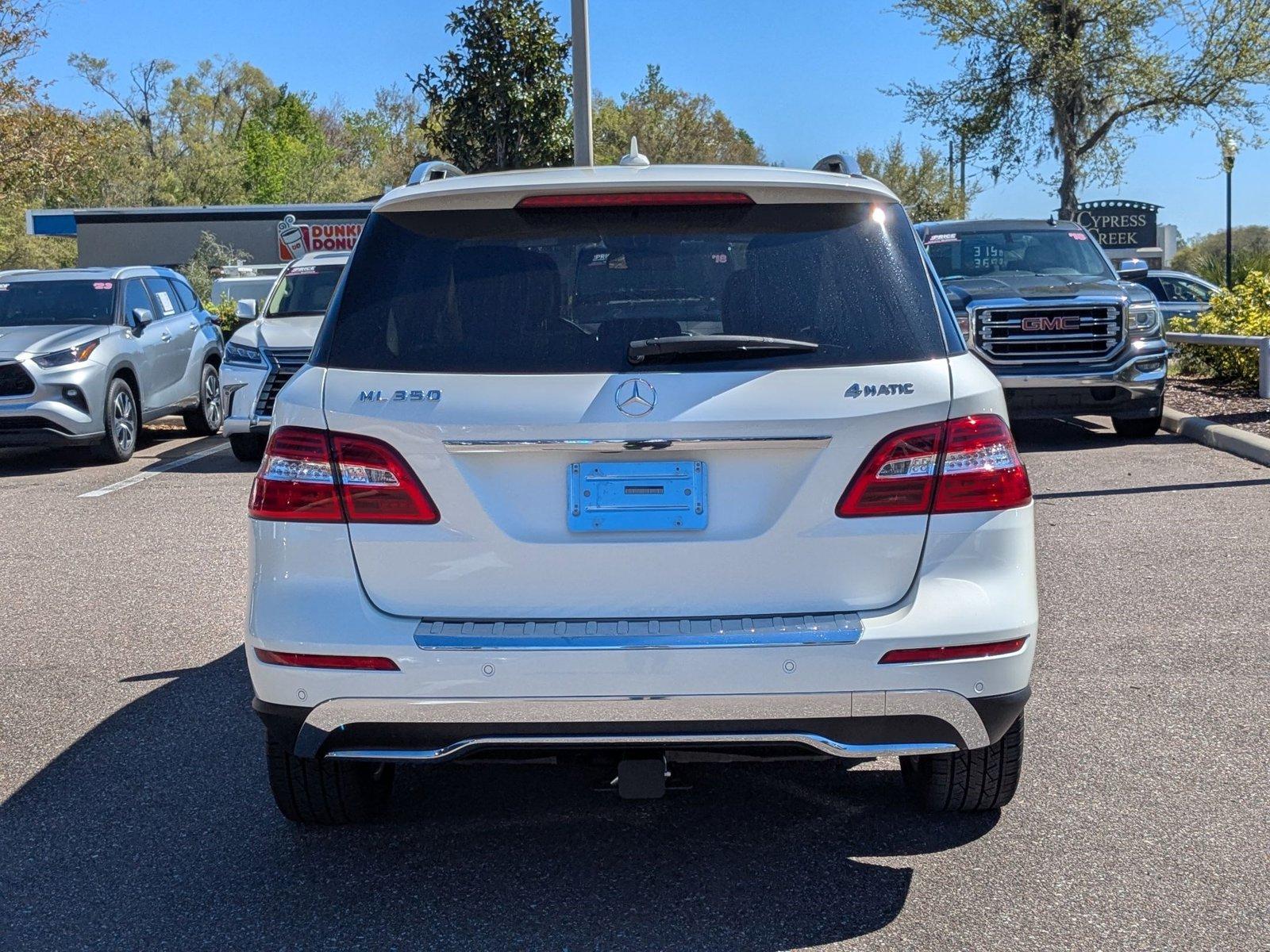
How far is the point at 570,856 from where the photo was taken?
396 centimetres

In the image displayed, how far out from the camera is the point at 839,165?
4605mm

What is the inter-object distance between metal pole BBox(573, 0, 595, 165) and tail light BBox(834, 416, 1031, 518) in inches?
570

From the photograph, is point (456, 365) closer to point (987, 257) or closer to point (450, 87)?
point (987, 257)

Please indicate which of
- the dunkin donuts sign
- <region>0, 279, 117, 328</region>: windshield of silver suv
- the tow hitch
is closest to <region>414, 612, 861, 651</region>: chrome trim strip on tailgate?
the tow hitch

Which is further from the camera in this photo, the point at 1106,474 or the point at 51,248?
the point at 51,248

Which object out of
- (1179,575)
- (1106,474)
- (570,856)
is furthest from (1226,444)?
(570,856)

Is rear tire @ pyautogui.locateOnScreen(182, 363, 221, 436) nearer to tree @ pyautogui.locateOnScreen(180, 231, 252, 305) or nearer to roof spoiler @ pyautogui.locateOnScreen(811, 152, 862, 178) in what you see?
roof spoiler @ pyautogui.locateOnScreen(811, 152, 862, 178)

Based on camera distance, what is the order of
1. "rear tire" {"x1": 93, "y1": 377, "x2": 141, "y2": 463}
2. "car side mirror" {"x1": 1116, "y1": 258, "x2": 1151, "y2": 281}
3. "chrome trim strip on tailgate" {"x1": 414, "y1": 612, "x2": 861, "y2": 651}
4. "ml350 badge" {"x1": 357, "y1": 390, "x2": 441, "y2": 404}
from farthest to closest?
"car side mirror" {"x1": 1116, "y1": 258, "x2": 1151, "y2": 281}, "rear tire" {"x1": 93, "y1": 377, "x2": 141, "y2": 463}, "ml350 badge" {"x1": 357, "y1": 390, "x2": 441, "y2": 404}, "chrome trim strip on tailgate" {"x1": 414, "y1": 612, "x2": 861, "y2": 651}

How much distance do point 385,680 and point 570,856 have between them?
0.92 metres

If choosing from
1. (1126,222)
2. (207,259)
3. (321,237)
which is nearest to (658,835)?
(321,237)

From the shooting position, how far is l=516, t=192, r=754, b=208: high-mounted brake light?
141 inches

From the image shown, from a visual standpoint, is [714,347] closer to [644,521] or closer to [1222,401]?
[644,521]

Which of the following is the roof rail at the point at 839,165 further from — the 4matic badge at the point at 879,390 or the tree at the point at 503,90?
the tree at the point at 503,90

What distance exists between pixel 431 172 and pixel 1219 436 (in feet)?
29.9
